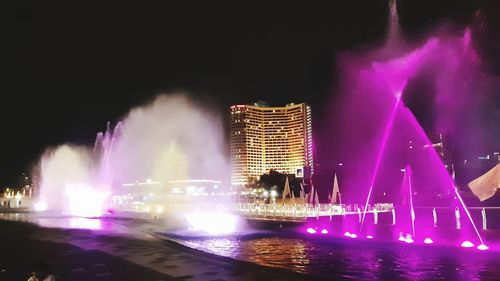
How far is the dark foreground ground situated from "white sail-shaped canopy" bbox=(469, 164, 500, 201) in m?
4.85

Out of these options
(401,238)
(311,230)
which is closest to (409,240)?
(401,238)

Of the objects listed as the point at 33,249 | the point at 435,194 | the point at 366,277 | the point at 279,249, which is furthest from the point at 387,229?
the point at 435,194

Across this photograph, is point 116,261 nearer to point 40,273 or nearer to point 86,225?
point 40,273

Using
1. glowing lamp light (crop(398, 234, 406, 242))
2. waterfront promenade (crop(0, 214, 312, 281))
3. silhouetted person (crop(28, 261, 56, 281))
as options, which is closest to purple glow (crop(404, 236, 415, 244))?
glowing lamp light (crop(398, 234, 406, 242))

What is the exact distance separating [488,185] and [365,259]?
6005mm

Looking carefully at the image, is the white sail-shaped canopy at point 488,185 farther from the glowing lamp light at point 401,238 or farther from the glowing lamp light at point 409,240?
the glowing lamp light at point 401,238

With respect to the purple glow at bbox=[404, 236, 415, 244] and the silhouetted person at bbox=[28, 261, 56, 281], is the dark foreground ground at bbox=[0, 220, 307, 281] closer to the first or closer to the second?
the silhouetted person at bbox=[28, 261, 56, 281]

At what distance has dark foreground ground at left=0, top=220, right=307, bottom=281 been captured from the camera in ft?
42.3

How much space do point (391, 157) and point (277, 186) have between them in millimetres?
42847

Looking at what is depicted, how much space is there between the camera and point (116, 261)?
1584 centimetres

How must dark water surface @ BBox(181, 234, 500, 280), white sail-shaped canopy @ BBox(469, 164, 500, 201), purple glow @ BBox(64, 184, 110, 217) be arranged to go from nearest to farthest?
white sail-shaped canopy @ BBox(469, 164, 500, 201), dark water surface @ BBox(181, 234, 500, 280), purple glow @ BBox(64, 184, 110, 217)

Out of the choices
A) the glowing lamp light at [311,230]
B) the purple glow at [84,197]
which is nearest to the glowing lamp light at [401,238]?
the glowing lamp light at [311,230]

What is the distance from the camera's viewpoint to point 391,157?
276ft

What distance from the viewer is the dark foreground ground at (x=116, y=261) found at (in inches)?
508
